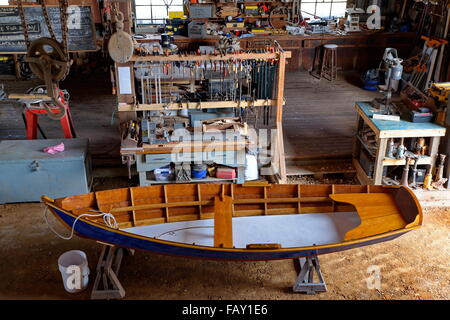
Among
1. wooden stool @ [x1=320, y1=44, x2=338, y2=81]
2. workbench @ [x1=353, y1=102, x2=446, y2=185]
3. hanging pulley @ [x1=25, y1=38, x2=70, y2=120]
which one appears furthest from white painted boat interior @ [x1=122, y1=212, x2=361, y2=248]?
wooden stool @ [x1=320, y1=44, x2=338, y2=81]

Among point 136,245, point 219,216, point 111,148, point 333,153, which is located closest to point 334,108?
point 333,153

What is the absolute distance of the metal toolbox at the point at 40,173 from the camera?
19.4 ft

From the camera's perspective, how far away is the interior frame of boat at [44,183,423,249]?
481cm

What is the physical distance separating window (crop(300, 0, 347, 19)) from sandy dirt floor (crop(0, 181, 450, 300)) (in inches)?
293

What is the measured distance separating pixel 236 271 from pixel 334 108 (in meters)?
4.42

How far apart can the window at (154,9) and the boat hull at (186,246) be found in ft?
25.3

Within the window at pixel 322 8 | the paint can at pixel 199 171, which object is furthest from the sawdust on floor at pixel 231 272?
the window at pixel 322 8

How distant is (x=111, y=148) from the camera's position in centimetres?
712

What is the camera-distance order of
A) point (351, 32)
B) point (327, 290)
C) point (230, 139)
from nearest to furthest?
1. point (327, 290)
2. point (230, 139)
3. point (351, 32)

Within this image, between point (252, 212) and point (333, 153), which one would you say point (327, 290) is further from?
point (333, 153)

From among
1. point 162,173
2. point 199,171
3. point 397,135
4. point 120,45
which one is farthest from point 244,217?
point 120,45

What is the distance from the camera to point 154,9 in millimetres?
11312

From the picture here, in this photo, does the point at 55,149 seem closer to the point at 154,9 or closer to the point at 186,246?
the point at 186,246

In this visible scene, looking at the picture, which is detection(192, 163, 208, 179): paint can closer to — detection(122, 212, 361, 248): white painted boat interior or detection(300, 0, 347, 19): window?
detection(122, 212, 361, 248): white painted boat interior
